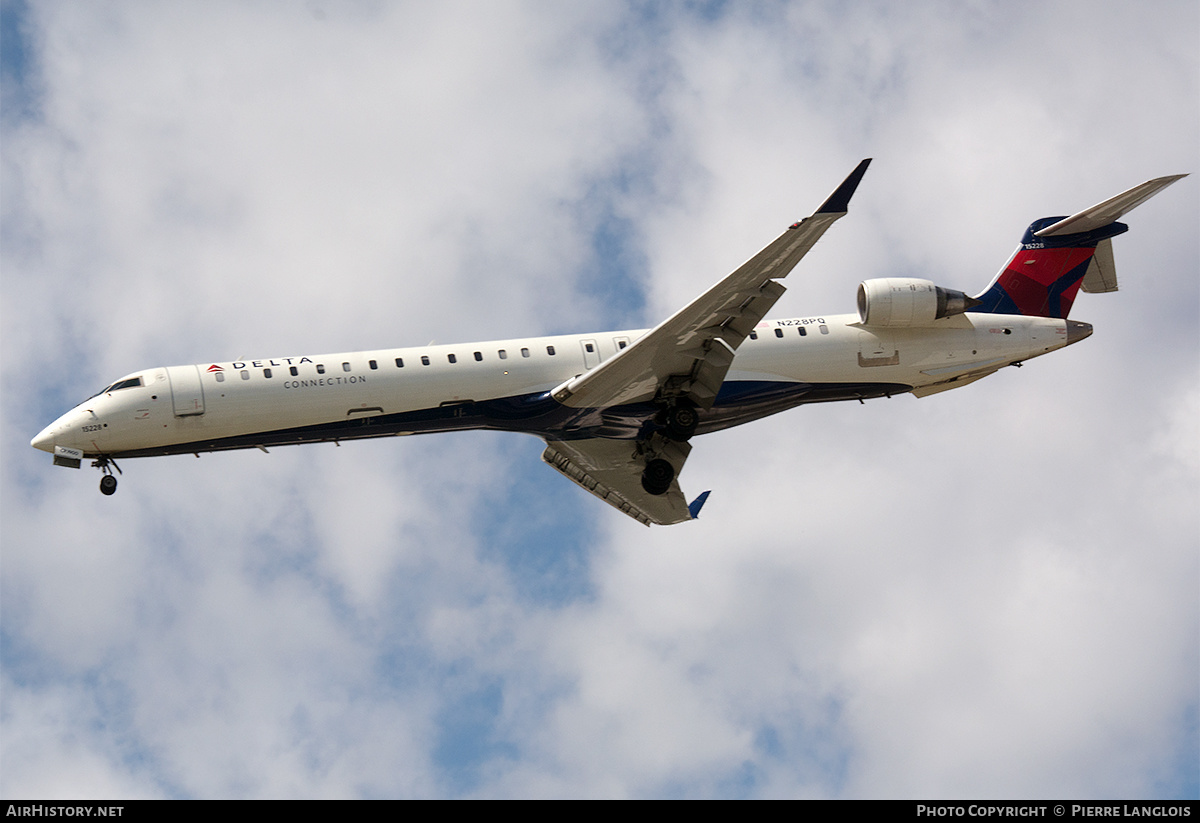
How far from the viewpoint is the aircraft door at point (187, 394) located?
26.4 meters

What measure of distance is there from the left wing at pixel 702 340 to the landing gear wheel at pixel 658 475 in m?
2.44

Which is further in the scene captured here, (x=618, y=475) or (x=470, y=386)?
(x=618, y=475)

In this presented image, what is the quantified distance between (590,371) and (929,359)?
315 inches

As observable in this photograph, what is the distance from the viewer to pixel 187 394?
2647 cm

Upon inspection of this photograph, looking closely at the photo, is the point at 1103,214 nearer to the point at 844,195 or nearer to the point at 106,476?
the point at 844,195

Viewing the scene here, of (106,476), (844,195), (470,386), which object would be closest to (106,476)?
(106,476)

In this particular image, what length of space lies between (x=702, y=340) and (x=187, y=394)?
1072 centimetres

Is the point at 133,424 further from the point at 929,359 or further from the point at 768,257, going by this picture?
the point at 929,359

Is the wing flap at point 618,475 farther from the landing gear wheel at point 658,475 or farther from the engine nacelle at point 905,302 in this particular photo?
the engine nacelle at point 905,302

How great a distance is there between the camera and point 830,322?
28.8 meters

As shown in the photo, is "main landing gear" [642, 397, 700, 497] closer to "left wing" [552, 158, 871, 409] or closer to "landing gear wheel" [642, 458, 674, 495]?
"landing gear wheel" [642, 458, 674, 495]

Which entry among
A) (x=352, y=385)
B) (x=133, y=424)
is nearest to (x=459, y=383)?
(x=352, y=385)

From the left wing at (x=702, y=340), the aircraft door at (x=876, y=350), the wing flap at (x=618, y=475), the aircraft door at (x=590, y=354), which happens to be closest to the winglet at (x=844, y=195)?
the left wing at (x=702, y=340)

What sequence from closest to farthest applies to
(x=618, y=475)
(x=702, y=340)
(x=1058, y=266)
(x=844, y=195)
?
1. (x=844, y=195)
2. (x=702, y=340)
3. (x=1058, y=266)
4. (x=618, y=475)
